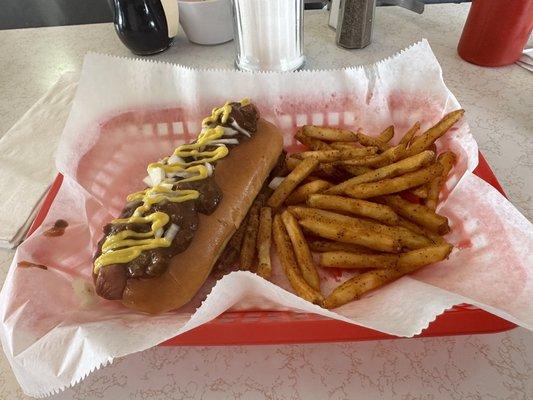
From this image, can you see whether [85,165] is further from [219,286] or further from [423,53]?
[423,53]

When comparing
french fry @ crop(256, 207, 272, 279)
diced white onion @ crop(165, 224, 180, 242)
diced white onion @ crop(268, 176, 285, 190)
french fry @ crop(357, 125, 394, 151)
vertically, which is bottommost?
diced white onion @ crop(268, 176, 285, 190)

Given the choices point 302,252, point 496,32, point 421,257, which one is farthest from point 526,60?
point 302,252

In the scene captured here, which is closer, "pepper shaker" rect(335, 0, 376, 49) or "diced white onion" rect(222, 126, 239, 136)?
"diced white onion" rect(222, 126, 239, 136)

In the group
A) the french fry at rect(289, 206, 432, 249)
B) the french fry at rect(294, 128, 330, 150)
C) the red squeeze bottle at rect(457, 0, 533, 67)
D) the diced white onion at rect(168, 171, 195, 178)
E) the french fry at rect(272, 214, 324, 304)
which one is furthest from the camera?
the red squeeze bottle at rect(457, 0, 533, 67)

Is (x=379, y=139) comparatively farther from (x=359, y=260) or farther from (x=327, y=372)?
(x=327, y=372)

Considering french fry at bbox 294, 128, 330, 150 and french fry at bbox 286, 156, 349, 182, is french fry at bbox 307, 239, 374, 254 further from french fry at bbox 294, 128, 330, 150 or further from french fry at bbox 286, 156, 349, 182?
french fry at bbox 294, 128, 330, 150

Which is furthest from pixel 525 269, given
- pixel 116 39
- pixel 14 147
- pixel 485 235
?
pixel 116 39

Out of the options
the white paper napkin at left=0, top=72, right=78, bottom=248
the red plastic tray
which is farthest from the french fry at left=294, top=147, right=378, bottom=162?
the white paper napkin at left=0, top=72, right=78, bottom=248
